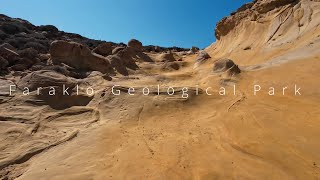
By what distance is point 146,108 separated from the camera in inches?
280

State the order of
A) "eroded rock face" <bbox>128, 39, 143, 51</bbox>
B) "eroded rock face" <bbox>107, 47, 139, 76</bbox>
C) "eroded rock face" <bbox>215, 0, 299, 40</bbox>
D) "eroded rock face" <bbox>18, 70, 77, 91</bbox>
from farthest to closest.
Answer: "eroded rock face" <bbox>128, 39, 143, 51</bbox> < "eroded rock face" <bbox>215, 0, 299, 40</bbox> < "eroded rock face" <bbox>107, 47, 139, 76</bbox> < "eroded rock face" <bbox>18, 70, 77, 91</bbox>

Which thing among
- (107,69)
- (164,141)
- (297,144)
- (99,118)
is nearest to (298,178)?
(297,144)

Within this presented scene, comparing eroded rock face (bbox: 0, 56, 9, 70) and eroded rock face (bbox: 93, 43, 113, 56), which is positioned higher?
eroded rock face (bbox: 93, 43, 113, 56)

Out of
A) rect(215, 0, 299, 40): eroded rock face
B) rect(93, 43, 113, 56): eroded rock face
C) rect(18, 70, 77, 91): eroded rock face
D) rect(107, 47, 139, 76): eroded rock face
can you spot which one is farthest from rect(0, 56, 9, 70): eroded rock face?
rect(215, 0, 299, 40): eroded rock face

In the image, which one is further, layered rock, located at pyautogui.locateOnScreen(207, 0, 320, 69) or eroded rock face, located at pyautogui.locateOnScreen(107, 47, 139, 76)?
eroded rock face, located at pyautogui.locateOnScreen(107, 47, 139, 76)

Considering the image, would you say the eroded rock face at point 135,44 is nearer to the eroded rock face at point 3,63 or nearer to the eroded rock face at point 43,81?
the eroded rock face at point 3,63

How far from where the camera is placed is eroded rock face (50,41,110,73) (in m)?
11.3

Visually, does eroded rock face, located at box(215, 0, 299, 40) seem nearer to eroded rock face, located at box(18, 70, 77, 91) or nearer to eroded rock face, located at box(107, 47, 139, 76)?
eroded rock face, located at box(107, 47, 139, 76)

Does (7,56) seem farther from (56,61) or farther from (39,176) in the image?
(39,176)

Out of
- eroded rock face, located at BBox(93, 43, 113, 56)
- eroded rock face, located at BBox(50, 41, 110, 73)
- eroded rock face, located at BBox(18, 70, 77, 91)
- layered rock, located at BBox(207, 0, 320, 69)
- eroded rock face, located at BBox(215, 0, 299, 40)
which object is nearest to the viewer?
eroded rock face, located at BBox(18, 70, 77, 91)

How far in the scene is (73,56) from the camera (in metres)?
11.5

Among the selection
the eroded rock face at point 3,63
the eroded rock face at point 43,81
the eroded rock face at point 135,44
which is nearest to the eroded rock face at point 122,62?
the eroded rock face at point 135,44

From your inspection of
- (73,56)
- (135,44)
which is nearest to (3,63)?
(73,56)

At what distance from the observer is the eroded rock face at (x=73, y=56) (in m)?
11.3
